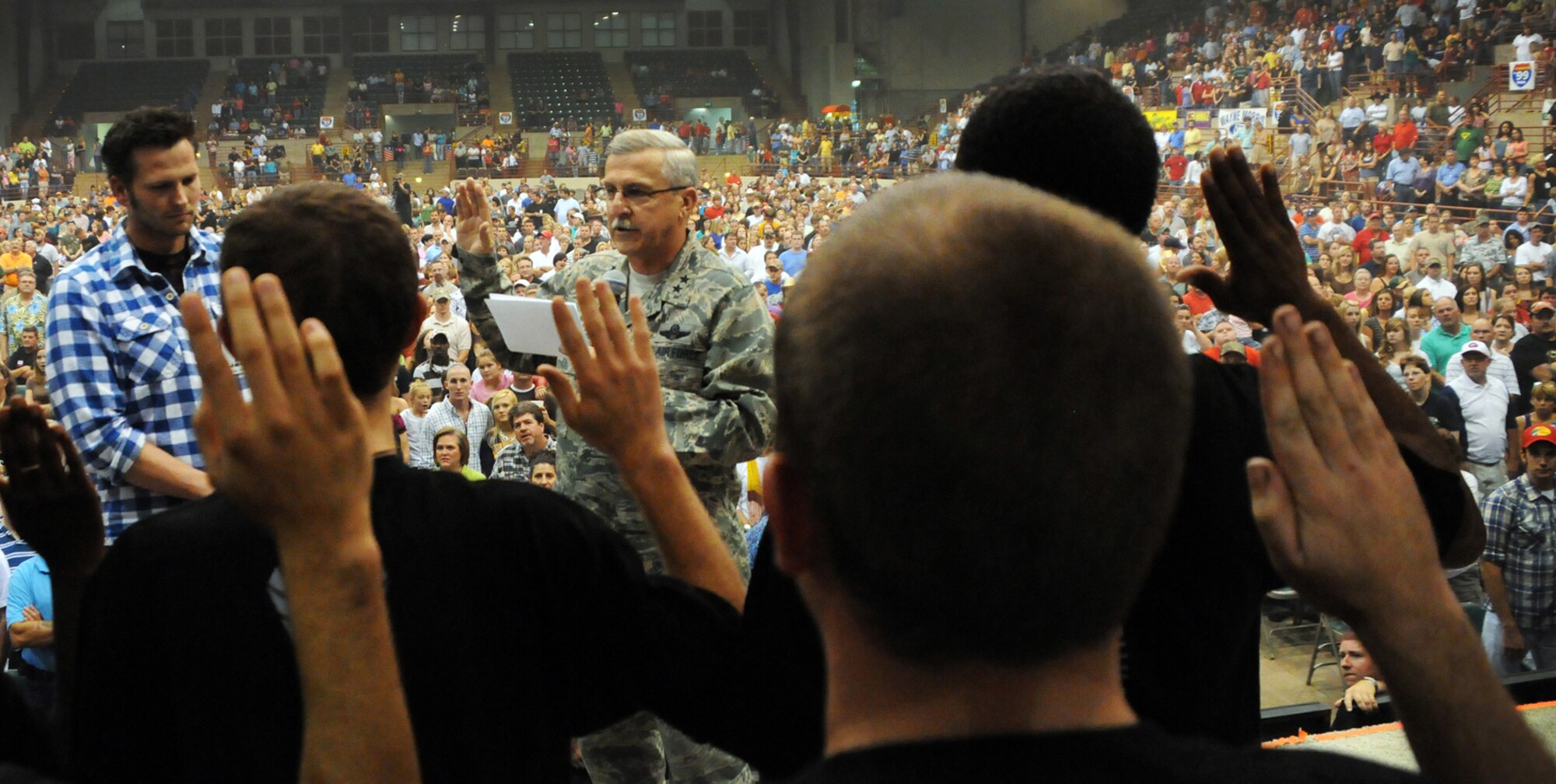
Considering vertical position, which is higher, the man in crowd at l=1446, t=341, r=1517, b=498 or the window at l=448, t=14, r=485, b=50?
the window at l=448, t=14, r=485, b=50

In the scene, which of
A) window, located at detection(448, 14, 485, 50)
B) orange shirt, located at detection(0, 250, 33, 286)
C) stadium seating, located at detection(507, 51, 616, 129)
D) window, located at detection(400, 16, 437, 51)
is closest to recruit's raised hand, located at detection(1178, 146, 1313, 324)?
orange shirt, located at detection(0, 250, 33, 286)

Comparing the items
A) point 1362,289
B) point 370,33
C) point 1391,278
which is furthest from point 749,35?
point 1362,289

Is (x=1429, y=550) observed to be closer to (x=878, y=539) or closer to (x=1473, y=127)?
(x=878, y=539)

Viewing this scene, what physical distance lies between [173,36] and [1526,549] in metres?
39.5

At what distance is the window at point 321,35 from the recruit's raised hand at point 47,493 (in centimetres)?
3942

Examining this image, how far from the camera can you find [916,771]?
0.68 meters

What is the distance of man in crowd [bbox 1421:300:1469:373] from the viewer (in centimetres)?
838

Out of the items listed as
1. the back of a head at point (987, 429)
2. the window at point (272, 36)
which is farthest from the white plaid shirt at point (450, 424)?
the window at point (272, 36)

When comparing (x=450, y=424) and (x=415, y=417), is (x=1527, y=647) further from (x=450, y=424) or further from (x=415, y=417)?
(x=415, y=417)

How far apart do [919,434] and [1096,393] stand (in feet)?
0.33

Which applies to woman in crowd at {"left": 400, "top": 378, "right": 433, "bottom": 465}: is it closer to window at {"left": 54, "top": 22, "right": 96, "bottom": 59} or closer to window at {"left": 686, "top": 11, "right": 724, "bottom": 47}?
window at {"left": 686, "top": 11, "right": 724, "bottom": 47}

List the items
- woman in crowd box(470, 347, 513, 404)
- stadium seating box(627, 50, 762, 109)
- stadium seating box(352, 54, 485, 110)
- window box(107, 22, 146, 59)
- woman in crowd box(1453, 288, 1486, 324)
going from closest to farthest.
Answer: woman in crowd box(470, 347, 513, 404) < woman in crowd box(1453, 288, 1486, 324) < stadium seating box(352, 54, 485, 110) < stadium seating box(627, 50, 762, 109) < window box(107, 22, 146, 59)

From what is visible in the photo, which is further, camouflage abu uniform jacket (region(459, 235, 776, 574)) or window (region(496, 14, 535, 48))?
window (region(496, 14, 535, 48))

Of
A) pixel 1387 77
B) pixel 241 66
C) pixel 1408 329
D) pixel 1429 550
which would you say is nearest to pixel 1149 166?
pixel 1429 550
